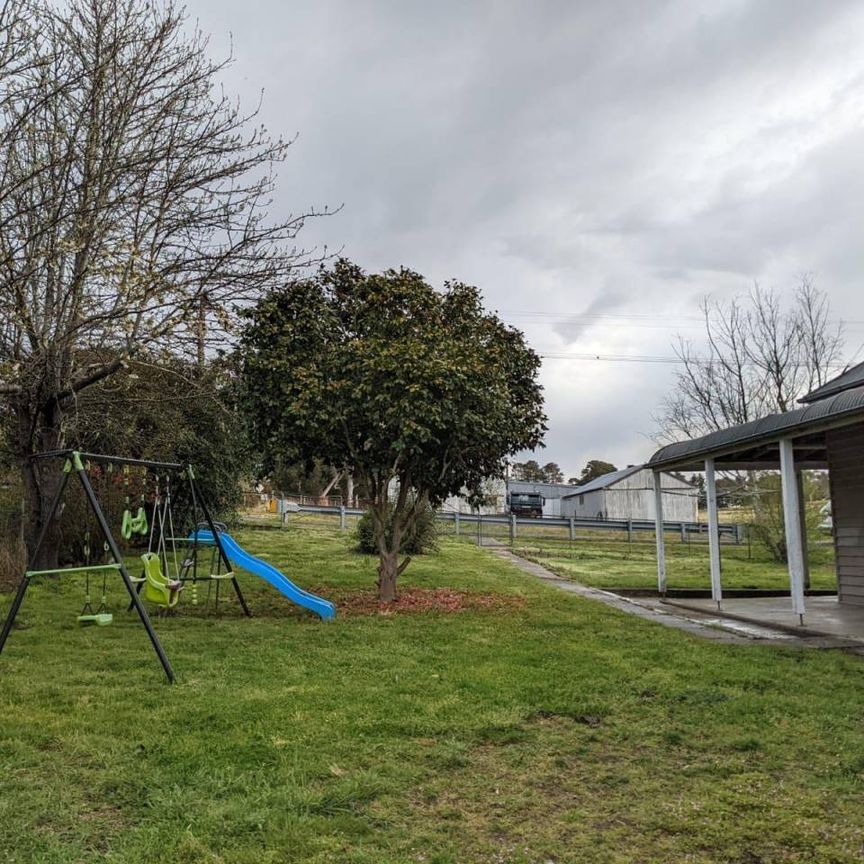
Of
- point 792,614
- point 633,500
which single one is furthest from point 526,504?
point 792,614

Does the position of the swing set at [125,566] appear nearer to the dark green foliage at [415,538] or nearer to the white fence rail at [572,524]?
the dark green foliage at [415,538]

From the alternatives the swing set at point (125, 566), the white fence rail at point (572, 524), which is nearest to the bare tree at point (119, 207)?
the swing set at point (125, 566)

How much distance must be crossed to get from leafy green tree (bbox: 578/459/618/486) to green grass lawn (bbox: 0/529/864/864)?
70.5 metres

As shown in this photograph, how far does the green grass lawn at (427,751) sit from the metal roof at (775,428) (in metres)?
2.40

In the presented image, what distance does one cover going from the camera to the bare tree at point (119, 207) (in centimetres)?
707

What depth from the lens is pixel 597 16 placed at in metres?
8.65

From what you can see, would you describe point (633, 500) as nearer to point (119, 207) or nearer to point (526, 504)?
point (526, 504)

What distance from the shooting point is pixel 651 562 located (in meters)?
19.0

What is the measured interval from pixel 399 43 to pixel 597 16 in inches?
103

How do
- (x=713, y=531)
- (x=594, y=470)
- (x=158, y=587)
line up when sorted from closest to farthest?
1. (x=158, y=587)
2. (x=713, y=531)
3. (x=594, y=470)

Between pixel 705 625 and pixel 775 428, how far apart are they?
247 centimetres

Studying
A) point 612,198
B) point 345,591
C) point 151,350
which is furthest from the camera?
point 612,198

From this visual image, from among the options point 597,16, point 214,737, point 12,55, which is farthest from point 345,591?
point 597,16

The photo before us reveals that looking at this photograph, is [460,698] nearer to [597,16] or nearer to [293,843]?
[293,843]
